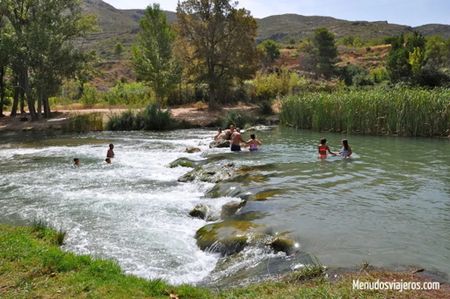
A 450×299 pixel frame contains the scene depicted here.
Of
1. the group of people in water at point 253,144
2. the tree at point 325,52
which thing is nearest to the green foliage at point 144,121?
the group of people in water at point 253,144

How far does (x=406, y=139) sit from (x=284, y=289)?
19.4 m

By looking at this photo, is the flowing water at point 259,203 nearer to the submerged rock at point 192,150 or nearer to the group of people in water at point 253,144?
the submerged rock at point 192,150

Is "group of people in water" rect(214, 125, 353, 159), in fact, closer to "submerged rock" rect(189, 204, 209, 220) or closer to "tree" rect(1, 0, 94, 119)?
"submerged rock" rect(189, 204, 209, 220)

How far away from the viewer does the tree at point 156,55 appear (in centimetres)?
3888

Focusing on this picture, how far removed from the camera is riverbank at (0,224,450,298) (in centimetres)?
591

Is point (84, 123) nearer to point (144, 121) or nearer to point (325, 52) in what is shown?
point (144, 121)

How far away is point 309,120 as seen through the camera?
30016 millimetres

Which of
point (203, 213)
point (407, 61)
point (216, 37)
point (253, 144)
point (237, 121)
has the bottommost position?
point (203, 213)

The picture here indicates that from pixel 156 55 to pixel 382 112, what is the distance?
21007 millimetres

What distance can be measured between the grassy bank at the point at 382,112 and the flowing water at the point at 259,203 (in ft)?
5.30

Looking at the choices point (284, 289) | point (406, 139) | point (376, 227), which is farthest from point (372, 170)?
point (284, 289)

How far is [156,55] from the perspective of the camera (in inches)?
1542

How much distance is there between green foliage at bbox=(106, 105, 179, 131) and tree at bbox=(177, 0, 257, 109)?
26.3 ft

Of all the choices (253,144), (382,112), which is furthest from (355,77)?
(253,144)
